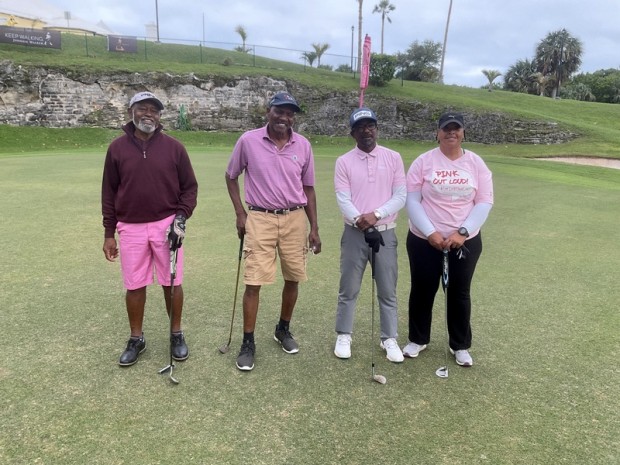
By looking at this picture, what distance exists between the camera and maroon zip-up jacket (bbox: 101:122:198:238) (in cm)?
362

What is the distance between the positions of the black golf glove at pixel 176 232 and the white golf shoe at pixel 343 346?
1.57 m

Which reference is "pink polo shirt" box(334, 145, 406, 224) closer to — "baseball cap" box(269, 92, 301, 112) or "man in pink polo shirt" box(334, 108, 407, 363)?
"man in pink polo shirt" box(334, 108, 407, 363)

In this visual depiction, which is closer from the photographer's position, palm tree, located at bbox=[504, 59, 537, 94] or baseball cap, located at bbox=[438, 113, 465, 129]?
baseball cap, located at bbox=[438, 113, 465, 129]

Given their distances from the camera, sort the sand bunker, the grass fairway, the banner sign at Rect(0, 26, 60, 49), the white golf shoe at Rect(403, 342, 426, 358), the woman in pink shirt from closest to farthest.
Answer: the grass fairway
the woman in pink shirt
the white golf shoe at Rect(403, 342, 426, 358)
the sand bunker
the banner sign at Rect(0, 26, 60, 49)

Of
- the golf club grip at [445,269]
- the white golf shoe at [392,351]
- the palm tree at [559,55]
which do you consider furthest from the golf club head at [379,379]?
the palm tree at [559,55]

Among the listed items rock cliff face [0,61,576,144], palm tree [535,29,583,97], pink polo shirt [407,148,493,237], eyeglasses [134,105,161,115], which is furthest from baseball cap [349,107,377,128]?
palm tree [535,29,583,97]

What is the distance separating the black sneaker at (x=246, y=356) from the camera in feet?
12.1

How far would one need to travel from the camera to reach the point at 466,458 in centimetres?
275

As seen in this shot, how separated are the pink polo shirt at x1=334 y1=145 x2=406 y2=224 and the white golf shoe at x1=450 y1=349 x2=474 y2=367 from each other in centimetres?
124

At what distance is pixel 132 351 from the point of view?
3.81m

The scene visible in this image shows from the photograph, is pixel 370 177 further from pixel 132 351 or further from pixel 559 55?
pixel 559 55

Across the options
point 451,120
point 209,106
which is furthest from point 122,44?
point 451,120

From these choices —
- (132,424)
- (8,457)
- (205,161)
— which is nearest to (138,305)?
(132,424)

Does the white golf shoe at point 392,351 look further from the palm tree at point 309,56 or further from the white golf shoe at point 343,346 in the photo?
the palm tree at point 309,56
